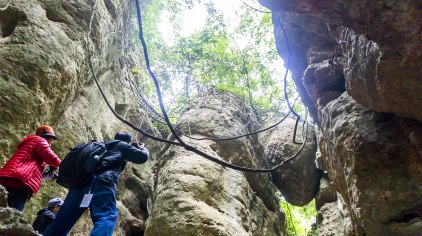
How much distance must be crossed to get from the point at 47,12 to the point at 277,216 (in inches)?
277

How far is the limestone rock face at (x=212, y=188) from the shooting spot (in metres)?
6.60

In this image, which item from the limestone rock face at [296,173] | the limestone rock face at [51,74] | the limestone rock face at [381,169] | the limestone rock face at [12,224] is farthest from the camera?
the limestone rock face at [296,173]

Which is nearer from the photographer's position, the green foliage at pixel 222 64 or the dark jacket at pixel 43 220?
the dark jacket at pixel 43 220

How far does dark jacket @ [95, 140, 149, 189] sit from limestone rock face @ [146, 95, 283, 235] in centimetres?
207

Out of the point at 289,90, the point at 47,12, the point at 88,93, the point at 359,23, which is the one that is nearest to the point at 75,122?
the point at 88,93

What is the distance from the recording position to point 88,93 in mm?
8562

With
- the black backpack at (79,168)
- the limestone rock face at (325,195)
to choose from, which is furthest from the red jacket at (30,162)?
the limestone rock face at (325,195)

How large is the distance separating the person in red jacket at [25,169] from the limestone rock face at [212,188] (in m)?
2.57

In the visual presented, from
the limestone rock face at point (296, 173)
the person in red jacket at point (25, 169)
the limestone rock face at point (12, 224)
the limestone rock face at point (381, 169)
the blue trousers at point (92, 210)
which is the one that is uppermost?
the limestone rock face at point (296, 173)

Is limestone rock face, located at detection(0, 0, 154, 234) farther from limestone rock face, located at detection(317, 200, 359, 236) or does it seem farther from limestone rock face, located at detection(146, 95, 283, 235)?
limestone rock face, located at detection(317, 200, 359, 236)

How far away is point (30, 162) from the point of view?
4672 mm

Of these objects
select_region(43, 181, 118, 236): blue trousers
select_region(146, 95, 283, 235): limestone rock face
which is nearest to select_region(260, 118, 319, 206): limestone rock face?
select_region(146, 95, 283, 235): limestone rock face

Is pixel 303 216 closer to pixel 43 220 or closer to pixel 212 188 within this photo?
pixel 212 188

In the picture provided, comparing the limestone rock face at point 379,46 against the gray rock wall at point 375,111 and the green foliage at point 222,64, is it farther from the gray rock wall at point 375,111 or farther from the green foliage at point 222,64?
the green foliage at point 222,64
